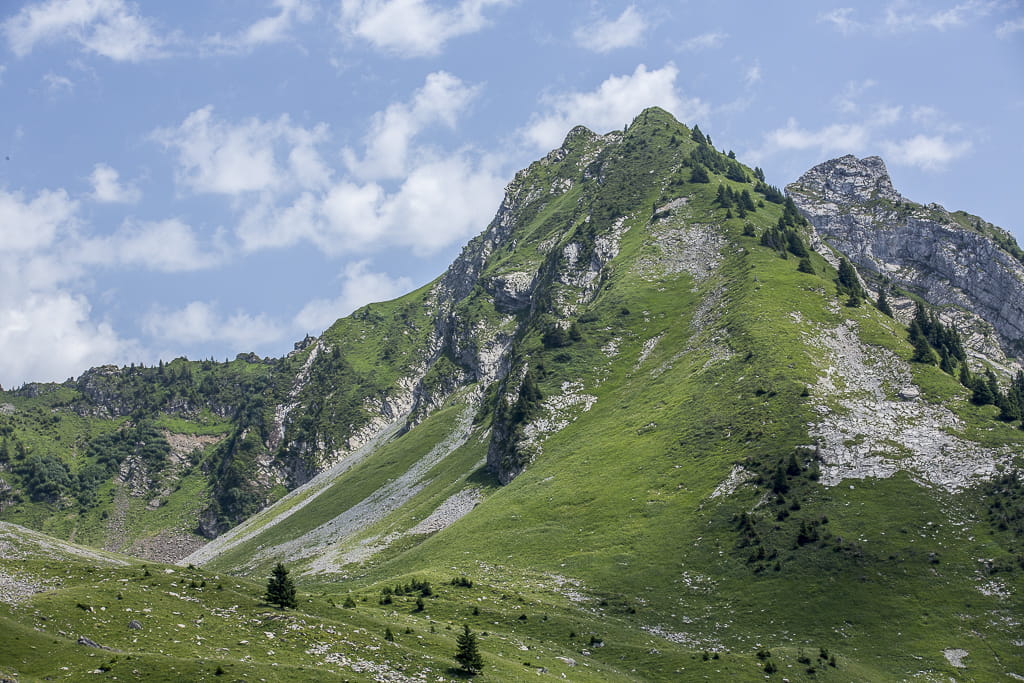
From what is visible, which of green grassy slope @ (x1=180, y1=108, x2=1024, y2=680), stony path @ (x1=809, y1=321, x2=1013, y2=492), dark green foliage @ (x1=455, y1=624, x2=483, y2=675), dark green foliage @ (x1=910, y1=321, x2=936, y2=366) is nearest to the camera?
dark green foliage @ (x1=455, y1=624, x2=483, y2=675)

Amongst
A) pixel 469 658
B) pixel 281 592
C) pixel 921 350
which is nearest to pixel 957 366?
pixel 921 350

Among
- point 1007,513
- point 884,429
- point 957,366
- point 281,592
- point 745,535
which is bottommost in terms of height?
point 281,592

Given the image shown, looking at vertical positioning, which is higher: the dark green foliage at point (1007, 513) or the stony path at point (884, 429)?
the stony path at point (884, 429)

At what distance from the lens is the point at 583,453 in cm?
16950

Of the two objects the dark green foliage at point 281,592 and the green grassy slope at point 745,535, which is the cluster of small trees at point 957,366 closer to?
the green grassy slope at point 745,535

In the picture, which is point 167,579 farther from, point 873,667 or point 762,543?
point 762,543

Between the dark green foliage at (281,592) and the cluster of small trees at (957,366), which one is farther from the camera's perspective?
the cluster of small trees at (957,366)

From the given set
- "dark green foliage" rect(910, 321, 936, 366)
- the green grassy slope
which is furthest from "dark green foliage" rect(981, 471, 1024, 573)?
"dark green foliage" rect(910, 321, 936, 366)

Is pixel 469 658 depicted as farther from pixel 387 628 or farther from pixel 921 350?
pixel 921 350

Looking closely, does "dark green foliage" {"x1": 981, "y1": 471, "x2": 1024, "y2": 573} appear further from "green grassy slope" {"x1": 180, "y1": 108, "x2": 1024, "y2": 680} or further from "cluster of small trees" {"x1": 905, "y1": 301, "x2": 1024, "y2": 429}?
"cluster of small trees" {"x1": 905, "y1": 301, "x2": 1024, "y2": 429}

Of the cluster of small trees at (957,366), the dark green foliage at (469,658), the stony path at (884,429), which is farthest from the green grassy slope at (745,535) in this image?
the dark green foliage at (469,658)

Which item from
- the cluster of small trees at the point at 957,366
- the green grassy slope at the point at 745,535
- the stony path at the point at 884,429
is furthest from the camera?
the cluster of small trees at the point at 957,366

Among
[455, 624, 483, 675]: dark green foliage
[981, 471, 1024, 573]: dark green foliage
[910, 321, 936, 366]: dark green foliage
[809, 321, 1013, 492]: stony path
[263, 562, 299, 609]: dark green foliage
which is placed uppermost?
[910, 321, 936, 366]: dark green foliage

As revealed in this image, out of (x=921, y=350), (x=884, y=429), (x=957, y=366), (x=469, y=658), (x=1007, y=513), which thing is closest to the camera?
(x=469, y=658)
